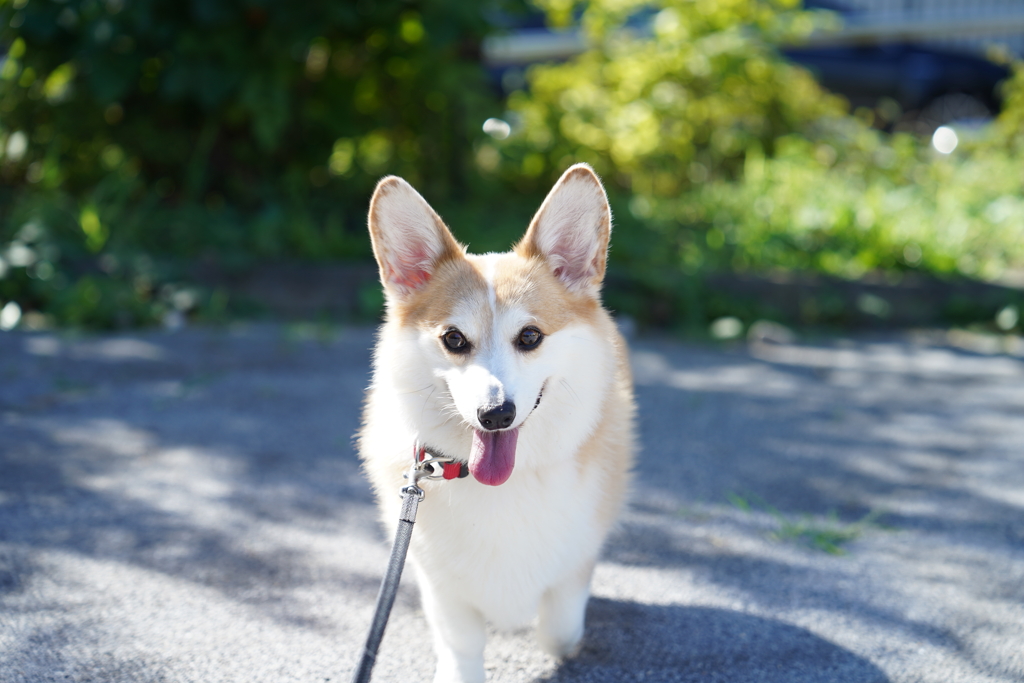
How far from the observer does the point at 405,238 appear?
2090 millimetres

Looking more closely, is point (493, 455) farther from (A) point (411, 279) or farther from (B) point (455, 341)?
(A) point (411, 279)

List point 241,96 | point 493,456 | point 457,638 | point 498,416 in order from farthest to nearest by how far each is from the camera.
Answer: point 241,96
point 457,638
point 493,456
point 498,416

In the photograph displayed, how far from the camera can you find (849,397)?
14.0 feet

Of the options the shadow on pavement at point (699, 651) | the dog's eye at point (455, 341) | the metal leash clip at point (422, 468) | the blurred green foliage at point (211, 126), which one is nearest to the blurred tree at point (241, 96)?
the blurred green foliage at point (211, 126)

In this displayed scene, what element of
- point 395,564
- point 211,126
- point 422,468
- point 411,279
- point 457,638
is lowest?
point 457,638

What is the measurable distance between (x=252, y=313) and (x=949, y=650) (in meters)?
4.66

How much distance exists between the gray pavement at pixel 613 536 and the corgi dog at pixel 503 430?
0.27 m

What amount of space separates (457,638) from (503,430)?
590 mm

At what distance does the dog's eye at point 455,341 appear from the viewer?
6.25 ft

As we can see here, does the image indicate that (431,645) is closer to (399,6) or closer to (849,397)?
(849,397)

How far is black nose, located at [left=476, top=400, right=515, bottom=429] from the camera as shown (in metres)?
1.71

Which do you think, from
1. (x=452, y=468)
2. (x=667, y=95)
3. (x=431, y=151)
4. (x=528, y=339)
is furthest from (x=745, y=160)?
(x=452, y=468)

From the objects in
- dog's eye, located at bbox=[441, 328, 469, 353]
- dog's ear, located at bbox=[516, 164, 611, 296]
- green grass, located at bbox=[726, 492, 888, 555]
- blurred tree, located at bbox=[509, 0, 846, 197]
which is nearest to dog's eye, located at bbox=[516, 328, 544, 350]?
dog's eye, located at bbox=[441, 328, 469, 353]

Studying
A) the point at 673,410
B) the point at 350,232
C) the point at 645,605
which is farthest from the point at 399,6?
the point at 645,605
